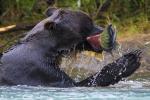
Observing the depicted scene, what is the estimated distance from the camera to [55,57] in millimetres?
5859

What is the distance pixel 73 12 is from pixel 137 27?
2889mm

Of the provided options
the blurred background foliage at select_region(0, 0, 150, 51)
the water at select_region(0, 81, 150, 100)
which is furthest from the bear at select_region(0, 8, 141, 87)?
the blurred background foliage at select_region(0, 0, 150, 51)

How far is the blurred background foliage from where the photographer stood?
29.9 ft

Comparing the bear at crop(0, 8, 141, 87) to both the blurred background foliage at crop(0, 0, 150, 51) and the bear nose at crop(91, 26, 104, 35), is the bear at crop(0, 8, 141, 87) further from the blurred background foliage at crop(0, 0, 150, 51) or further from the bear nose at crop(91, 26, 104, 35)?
the blurred background foliage at crop(0, 0, 150, 51)

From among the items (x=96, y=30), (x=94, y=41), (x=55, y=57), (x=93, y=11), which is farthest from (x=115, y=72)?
(x=93, y=11)

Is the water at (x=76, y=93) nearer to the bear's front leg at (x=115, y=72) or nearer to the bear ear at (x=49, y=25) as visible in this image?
the bear's front leg at (x=115, y=72)

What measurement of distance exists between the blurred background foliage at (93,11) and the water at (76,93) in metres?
3.29

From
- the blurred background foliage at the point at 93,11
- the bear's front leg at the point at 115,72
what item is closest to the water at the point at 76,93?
the bear's front leg at the point at 115,72

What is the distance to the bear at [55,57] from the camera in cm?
570

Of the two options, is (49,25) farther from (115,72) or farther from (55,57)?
(115,72)

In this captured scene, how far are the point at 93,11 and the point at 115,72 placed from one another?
3514 mm

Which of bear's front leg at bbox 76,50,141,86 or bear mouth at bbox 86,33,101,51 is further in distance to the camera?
bear mouth at bbox 86,33,101,51

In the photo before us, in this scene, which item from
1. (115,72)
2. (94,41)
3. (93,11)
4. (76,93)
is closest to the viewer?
(76,93)

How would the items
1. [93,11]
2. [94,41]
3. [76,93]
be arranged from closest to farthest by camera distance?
1. [76,93]
2. [94,41]
3. [93,11]
